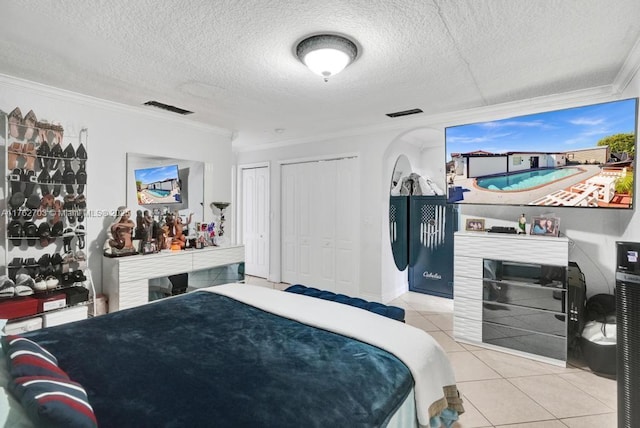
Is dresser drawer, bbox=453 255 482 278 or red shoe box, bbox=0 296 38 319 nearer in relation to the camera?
red shoe box, bbox=0 296 38 319

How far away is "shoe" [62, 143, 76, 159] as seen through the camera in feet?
10.0

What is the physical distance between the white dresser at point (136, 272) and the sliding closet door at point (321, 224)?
1.80 meters

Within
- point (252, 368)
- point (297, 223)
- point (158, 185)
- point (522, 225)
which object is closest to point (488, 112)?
point (522, 225)

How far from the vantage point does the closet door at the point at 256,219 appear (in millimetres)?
5719

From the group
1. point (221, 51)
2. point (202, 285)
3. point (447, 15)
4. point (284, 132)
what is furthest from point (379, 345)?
point (284, 132)

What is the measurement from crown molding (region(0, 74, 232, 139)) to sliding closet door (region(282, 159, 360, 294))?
1697 millimetres

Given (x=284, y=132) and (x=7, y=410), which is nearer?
(x=7, y=410)

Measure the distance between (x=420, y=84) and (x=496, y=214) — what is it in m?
1.70

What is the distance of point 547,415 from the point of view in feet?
6.96

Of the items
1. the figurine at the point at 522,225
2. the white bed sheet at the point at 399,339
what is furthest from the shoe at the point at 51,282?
the figurine at the point at 522,225

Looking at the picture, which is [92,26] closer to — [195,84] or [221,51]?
[221,51]

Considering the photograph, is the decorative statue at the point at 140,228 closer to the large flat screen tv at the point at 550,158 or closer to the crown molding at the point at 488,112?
the crown molding at the point at 488,112

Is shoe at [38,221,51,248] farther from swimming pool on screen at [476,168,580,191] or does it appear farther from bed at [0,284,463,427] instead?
swimming pool on screen at [476,168,580,191]

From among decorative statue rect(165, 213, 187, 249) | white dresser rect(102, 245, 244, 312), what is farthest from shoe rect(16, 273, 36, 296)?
decorative statue rect(165, 213, 187, 249)
